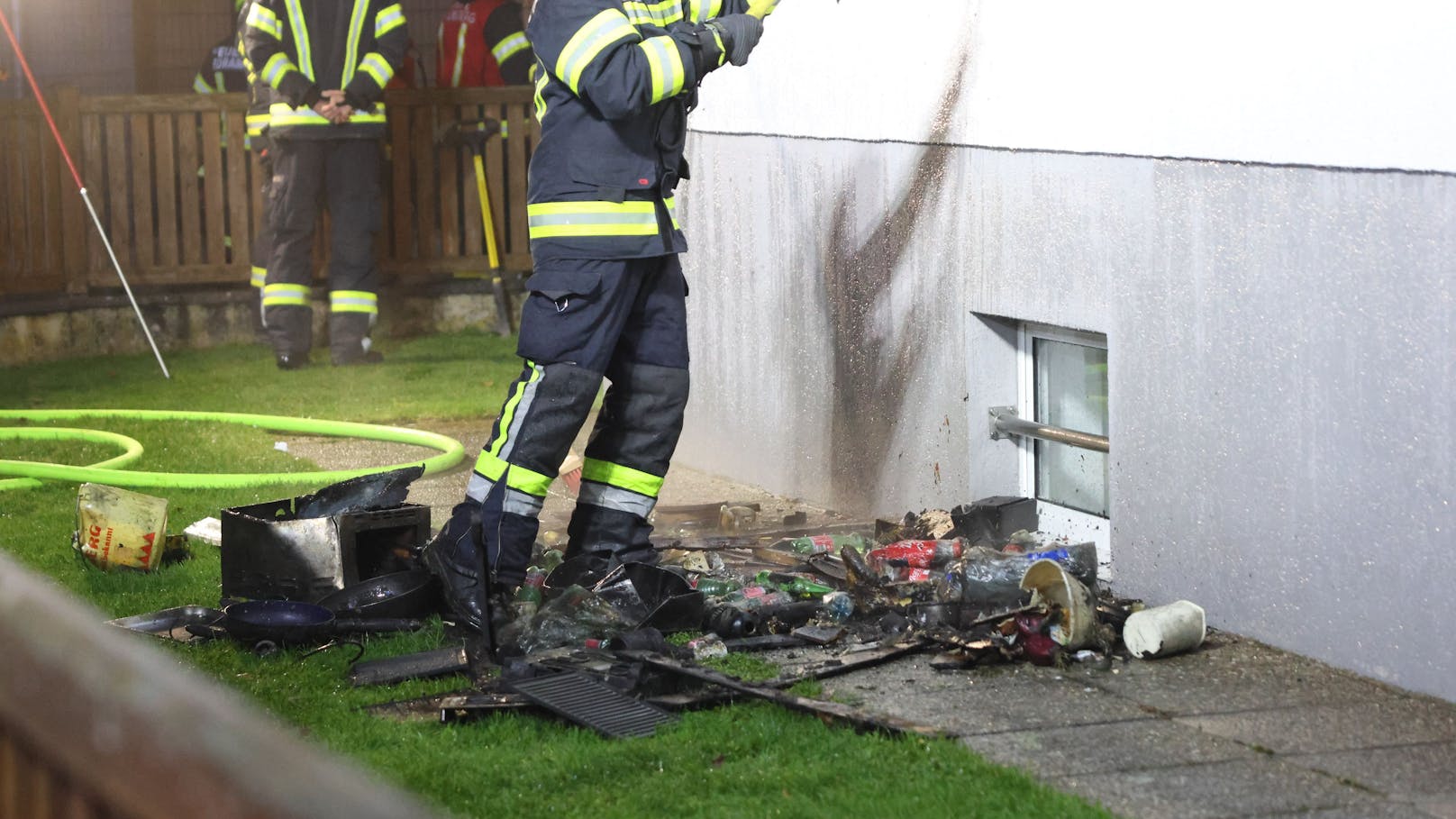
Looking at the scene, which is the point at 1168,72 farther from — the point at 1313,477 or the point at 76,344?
the point at 76,344

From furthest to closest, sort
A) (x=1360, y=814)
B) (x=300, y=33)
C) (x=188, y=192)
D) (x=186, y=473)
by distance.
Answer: (x=188, y=192) → (x=300, y=33) → (x=186, y=473) → (x=1360, y=814)

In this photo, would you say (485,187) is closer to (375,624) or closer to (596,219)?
(596,219)

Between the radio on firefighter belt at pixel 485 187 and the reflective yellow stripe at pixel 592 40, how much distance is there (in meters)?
7.83

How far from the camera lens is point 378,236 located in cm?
1303

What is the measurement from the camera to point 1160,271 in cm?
504

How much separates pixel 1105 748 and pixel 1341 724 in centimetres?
60

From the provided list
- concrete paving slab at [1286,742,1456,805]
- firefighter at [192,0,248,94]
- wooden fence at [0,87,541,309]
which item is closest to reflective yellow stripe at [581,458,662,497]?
concrete paving slab at [1286,742,1456,805]

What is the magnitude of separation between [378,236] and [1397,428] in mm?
9742

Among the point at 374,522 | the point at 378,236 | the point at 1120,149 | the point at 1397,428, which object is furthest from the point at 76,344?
the point at 1397,428

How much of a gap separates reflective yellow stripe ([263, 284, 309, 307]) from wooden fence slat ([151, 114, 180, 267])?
1.57 meters

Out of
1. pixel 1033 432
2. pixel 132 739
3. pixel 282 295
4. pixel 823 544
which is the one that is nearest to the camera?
pixel 132 739

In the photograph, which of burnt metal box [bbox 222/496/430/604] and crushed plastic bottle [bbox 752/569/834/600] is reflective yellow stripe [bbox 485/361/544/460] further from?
crushed plastic bottle [bbox 752/569/834/600]

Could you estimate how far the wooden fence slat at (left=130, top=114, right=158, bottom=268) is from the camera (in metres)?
12.4

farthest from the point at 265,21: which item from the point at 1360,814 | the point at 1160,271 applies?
the point at 1360,814
